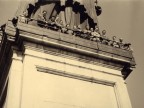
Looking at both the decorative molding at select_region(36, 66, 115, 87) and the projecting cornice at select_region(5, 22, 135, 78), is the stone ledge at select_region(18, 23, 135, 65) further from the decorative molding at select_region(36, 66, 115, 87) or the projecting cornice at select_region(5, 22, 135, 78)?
the decorative molding at select_region(36, 66, 115, 87)

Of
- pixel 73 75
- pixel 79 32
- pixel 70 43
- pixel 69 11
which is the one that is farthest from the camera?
pixel 69 11

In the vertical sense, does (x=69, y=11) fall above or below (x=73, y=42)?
above

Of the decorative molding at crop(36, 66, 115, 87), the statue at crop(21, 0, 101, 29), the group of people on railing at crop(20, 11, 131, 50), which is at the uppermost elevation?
the statue at crop(21, 0, 101, 29)

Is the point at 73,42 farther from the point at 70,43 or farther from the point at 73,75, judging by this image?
the point at 73,75

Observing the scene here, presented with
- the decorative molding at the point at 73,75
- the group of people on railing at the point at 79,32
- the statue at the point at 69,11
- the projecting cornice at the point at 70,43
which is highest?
the statue at the point at 69,11

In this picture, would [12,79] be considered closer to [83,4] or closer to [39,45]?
[39,45]

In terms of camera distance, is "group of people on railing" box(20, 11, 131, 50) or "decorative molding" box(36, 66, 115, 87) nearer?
"decorative molding" box(36, 66, 115, 87)

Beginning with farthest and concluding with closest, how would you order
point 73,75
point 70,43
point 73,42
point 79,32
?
point 79,32 < point 73,42 < point 70,43 < point 73,75

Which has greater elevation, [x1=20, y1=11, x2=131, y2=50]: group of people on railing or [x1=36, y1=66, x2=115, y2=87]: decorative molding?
[x1=20, y1=11, x2=131, y2=50]: group of people on railing

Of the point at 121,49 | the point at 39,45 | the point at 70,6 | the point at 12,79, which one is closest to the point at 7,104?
the point at 12,79

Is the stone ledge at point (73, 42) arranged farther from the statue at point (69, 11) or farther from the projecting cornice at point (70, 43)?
the statue at point (69, 11)

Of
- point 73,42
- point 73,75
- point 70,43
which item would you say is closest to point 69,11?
point 73,42

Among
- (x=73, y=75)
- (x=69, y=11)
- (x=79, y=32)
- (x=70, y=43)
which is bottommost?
(x=73, y=75)

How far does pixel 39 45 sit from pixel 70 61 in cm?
145
